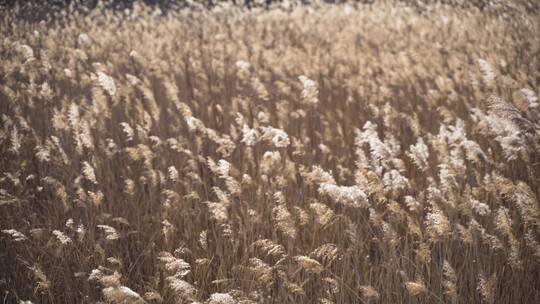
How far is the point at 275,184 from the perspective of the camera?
2.66m

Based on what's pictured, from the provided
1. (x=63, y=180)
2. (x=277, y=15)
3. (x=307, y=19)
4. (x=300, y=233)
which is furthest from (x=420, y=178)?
(x=277, y=15)

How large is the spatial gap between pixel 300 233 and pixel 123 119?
2269mm

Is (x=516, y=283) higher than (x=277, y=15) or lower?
lower

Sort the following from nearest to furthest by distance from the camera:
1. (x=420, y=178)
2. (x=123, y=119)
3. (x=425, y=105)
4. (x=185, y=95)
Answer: (x=420, y=178), (x=123, y=119), (x=425, y=105), (x=185, y=95)

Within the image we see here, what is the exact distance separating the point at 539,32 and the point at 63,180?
563cm

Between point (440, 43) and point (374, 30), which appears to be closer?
point (440, 43)

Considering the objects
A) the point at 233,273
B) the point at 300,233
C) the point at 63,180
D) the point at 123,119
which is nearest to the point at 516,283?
the point at 300,233

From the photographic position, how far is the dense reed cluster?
1922 millimetres

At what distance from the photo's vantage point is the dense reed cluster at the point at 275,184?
6.31ft

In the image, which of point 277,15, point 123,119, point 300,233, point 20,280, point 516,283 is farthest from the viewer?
point 277,15

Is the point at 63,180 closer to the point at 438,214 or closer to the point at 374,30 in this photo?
the point at 438,214

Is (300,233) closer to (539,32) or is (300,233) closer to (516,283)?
(516,283)

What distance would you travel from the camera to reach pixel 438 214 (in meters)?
1.70

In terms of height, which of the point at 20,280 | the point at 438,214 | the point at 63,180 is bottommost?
the point at 20,280
